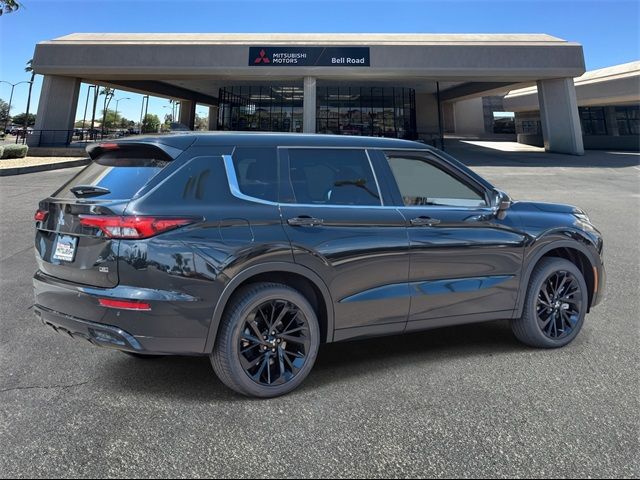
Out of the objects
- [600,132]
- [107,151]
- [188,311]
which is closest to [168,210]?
[188,311]

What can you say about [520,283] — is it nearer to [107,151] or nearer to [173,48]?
[107,151]

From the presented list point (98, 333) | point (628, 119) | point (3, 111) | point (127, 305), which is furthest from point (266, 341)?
point (3, 111)

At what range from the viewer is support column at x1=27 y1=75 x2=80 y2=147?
27250mm

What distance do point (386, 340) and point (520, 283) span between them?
1278mm

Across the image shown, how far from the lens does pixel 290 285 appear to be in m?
3.12

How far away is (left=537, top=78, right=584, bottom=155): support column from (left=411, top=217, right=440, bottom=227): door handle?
28.8 metres

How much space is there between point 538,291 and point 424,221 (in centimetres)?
135

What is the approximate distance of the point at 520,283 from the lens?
12.4 feet

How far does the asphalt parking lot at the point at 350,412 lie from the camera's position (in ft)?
7.73

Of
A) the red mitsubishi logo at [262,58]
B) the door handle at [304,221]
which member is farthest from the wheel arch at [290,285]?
the red mitsubishi logo at [262,58]

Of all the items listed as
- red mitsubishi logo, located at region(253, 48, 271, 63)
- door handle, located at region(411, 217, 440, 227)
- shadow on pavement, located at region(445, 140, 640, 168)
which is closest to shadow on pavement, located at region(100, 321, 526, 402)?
door handle, located at region(411, 217, 440, 227)

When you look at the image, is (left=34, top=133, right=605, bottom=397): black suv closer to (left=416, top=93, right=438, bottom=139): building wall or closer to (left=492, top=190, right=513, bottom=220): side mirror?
(left=492, top=190, right=513, bottom=220): side mirror

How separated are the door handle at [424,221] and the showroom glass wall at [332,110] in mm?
32096

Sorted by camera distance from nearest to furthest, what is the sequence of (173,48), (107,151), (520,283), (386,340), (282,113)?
(107,151), (520,283), (386,340), (173,48), (282,113)
